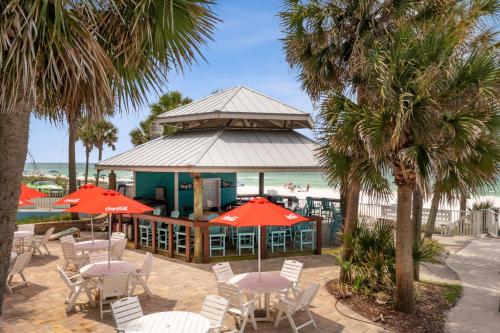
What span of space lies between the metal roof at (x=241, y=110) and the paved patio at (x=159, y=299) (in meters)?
5.62

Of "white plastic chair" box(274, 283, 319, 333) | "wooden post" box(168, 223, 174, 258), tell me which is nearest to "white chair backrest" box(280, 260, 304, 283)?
"white plastic chair" box(274, 283, 319, 333)

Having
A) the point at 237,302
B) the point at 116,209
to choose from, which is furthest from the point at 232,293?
the point at 116,209

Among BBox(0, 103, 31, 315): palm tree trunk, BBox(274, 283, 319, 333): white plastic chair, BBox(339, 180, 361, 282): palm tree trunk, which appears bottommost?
BBox(274, 283, 319, 333): white plastic chair

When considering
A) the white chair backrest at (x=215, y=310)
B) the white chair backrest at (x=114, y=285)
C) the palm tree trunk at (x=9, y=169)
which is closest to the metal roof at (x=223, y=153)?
the white chair backrest at (x=114, y=285)

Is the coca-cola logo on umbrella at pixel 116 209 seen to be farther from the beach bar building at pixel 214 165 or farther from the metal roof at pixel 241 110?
the metal roof at pixel 241 110

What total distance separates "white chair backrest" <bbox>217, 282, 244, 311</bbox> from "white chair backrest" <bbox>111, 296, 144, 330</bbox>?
153cm

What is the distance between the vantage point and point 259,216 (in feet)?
25.5

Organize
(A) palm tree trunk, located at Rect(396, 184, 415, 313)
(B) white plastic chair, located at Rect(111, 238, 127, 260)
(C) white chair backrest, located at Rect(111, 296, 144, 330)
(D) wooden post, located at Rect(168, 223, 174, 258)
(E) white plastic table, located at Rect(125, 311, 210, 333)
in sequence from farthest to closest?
(D) wooden post, located at Rect(168, 223, 174, 258) → (B) white plastic chair, located at Rect(111, 238, 127, 260) → (A) palm tree trunk, located at Rect(396, 184, 415, 313) → (C) white chair backrest, located at Rect(111, 296, 144, 330) → (E) white plastic table, located at Rect(125, 311, 210, 333)

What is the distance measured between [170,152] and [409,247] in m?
9.43

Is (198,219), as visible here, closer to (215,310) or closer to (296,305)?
(296,305)

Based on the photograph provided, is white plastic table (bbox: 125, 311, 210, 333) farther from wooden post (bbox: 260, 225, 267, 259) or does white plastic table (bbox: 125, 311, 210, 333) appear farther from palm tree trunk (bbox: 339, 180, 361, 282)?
wooden post (bbox: 260, 225, 267, 259)

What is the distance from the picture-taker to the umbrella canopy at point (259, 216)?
761cm

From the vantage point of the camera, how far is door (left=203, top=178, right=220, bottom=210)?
18.4 metres

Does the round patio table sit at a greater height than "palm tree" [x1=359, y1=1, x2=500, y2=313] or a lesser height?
lesser
